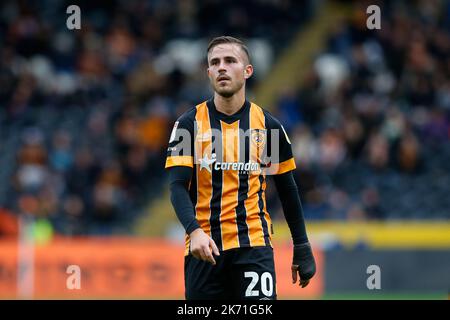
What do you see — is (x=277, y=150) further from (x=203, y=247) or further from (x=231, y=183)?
(x=203, y=247)

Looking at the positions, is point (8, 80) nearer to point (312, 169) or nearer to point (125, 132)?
point (125, 132)

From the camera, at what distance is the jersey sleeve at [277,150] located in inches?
292

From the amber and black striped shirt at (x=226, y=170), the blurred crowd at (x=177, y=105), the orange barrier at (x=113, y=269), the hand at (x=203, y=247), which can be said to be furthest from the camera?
the blurred crowd at (x=177, y=105)

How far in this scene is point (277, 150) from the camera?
7.44m

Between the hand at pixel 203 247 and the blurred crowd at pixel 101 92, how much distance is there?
1093cm

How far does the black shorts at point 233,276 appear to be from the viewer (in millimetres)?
7051

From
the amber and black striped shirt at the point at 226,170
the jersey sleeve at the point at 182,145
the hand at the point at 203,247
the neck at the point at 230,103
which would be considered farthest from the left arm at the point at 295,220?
the hand at the point at 203,247

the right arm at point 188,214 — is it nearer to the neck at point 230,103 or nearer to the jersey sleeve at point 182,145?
the jersey sleeve at point 182,145

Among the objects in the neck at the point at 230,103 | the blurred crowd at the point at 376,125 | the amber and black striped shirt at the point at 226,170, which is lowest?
the amber and black striped shirt at the point at 226,170

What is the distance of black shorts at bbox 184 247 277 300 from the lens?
7051 mm

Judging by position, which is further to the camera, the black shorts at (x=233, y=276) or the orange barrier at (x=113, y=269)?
the orange barrier at (x=113, y=269)

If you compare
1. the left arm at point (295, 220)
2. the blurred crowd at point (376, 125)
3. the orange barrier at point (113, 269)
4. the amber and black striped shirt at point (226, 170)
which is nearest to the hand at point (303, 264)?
the left arm at point (295, 220)

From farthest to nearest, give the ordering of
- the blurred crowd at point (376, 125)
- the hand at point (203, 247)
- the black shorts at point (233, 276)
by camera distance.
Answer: the blurred crowd at point (376, 125), the black shorts at point (233, 276), the hand at point (203, 247)

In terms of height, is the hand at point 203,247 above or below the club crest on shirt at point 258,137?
below
